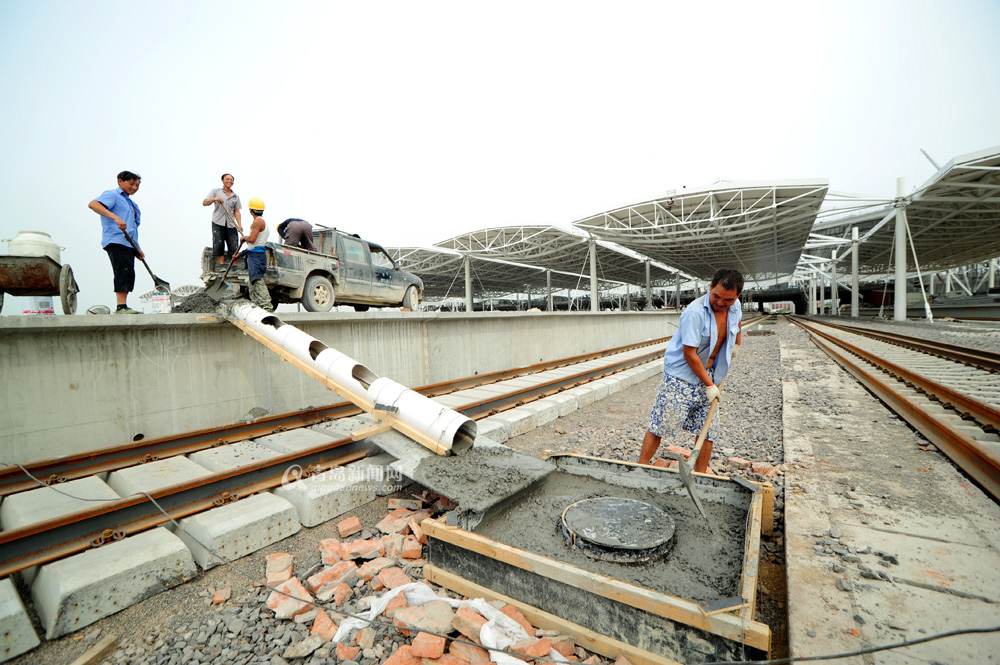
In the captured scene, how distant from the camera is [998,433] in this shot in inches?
175

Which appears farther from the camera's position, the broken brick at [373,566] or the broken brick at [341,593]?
the broken brick at [373,566]

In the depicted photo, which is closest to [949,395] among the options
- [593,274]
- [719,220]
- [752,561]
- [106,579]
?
[752,561]

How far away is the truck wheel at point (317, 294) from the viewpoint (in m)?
7.49

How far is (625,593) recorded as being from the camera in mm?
1932

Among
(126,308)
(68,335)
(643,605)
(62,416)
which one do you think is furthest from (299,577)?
(126,308)

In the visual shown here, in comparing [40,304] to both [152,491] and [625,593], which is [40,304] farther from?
[625,593]

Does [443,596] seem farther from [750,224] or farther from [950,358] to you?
[750,224]

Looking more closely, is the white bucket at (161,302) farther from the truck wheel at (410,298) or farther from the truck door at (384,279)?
the truck wheel at (410,298)

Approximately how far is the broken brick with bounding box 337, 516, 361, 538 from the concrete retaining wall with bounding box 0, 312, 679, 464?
8.56 ft

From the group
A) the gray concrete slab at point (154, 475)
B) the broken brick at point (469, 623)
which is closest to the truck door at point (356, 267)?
the gray concrete slab at point (154, 475)

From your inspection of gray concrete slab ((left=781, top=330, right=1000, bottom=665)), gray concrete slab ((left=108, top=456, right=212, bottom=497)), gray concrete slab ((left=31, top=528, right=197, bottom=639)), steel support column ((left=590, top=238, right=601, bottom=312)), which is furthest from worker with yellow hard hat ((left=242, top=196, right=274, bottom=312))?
steel support column ((left=590, top=238, right=601, bottom=312))

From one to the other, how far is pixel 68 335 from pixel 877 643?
20.9 feet

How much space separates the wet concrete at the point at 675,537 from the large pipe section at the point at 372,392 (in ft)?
2.95

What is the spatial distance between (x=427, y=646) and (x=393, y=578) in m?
0.75
